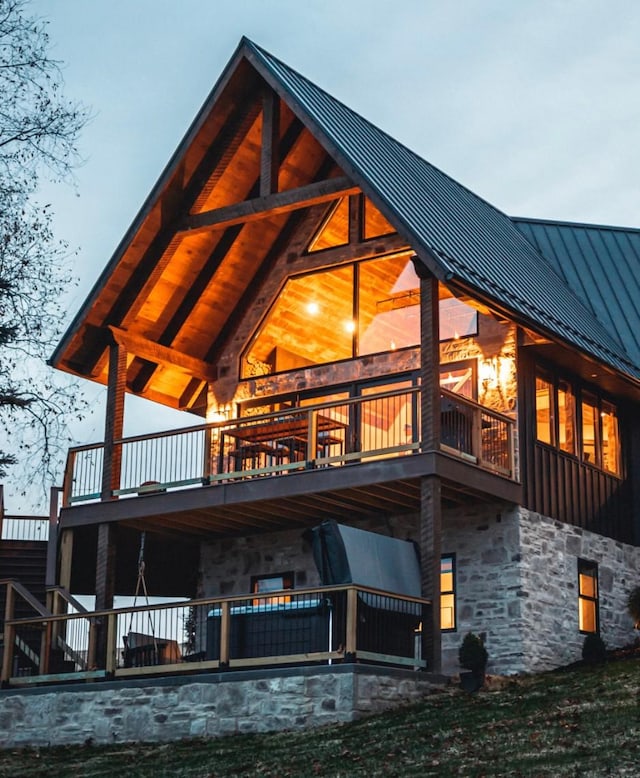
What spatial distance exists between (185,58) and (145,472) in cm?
16326

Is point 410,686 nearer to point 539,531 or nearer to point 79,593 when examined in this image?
point 539,531

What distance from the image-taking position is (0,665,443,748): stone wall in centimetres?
1733

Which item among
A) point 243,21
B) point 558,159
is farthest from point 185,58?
point 558,159

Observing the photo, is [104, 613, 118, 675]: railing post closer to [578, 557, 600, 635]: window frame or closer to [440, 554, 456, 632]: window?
[440, 554, 456, 632]: window

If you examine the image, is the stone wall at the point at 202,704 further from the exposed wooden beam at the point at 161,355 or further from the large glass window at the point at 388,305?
the large glass window at the point at 388,305

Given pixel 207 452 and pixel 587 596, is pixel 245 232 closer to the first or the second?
pixel 207 452

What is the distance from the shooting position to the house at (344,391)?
2053 cm

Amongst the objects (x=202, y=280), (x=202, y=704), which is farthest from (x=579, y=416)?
(x=202, y=704)

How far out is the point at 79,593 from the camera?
2483cm

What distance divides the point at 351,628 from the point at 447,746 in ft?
9.69

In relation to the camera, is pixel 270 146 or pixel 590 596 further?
pixel 590 596

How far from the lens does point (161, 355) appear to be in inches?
955

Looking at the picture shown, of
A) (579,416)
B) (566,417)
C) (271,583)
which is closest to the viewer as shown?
(566,417)

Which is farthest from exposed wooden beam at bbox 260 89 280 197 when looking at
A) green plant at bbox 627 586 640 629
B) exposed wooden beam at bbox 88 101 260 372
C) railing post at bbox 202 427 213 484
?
green plant at bbox 627 586 640 629
